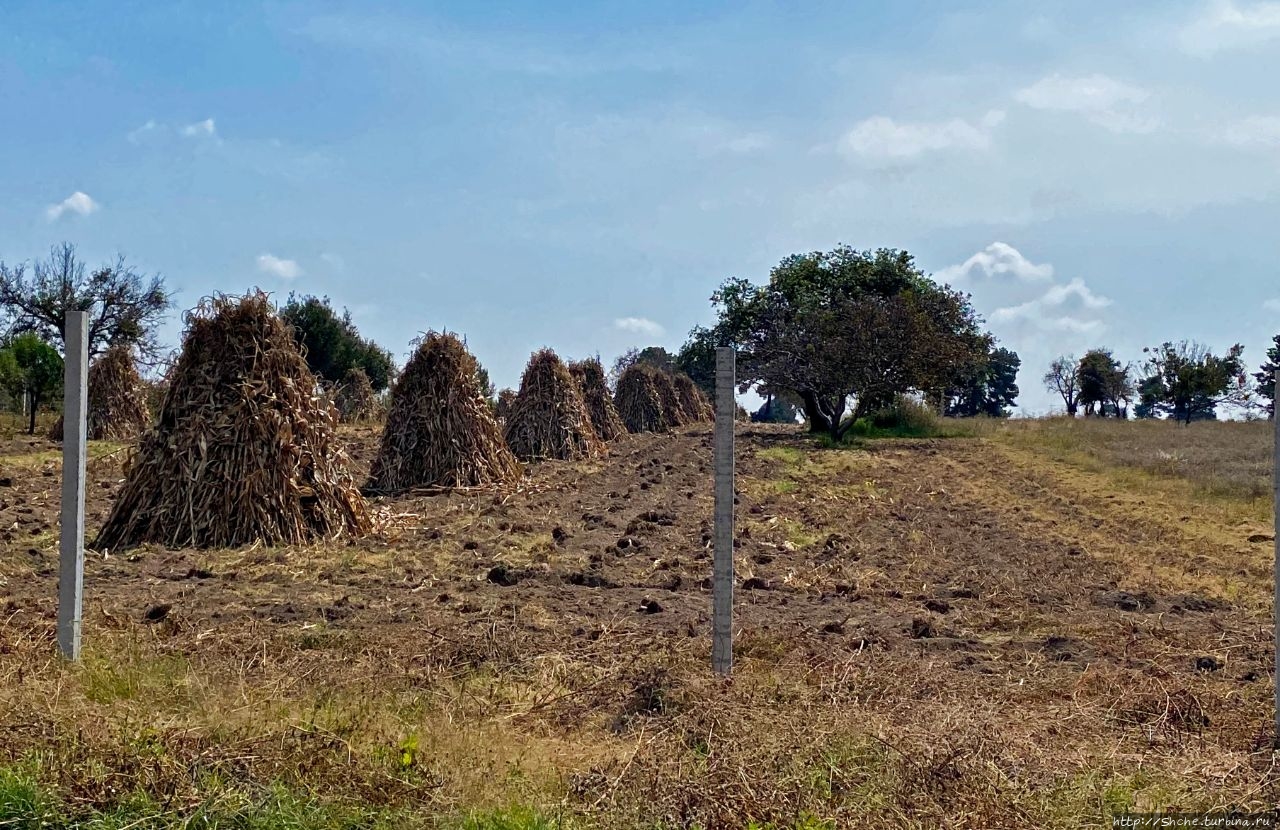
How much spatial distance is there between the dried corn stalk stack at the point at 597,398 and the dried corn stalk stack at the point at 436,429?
35.3 ft

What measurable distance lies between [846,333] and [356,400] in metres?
14.1

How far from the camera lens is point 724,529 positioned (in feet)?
14.2

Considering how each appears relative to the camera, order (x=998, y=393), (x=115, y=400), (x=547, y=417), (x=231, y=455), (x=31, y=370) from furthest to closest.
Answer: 1. (x=998, y=393)
2. (x=31, y=370)
3. (x=115, y=400)
4. (x=547, y=417)
5. (x=231, y=455)

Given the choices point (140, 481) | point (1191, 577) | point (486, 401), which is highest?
point (486, 401)

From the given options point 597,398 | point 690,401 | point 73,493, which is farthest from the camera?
point 690,401

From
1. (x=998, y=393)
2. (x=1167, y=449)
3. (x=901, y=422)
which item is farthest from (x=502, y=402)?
(x=998, y=393)

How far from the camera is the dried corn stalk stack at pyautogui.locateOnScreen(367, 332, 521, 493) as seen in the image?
13414mm

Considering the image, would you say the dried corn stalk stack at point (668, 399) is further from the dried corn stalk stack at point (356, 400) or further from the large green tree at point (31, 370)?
the large green tree at point (31, 370)

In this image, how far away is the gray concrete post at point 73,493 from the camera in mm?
4492

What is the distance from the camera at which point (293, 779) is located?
10.4 feet

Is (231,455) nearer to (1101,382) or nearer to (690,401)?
(690,401)

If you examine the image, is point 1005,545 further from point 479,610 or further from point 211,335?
point 211,335

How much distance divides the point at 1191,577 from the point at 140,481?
9165 millimetres

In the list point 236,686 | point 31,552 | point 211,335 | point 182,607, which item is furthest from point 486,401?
point 236,686
